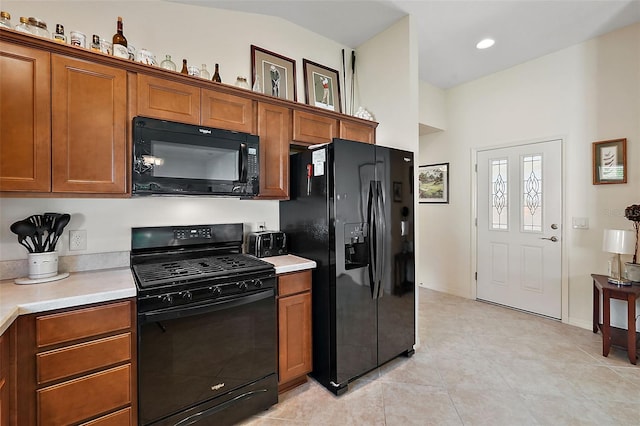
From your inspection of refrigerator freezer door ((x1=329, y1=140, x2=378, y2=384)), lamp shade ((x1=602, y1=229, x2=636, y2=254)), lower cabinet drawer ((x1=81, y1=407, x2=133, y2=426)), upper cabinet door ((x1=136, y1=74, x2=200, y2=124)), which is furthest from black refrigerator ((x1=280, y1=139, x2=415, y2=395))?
lamp shade ((x1=602, y1=229, x2=636, y2=254))

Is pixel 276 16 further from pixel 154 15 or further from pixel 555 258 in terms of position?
pixel 555 258

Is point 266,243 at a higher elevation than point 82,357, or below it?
higher

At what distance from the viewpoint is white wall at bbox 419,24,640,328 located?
2869 mm

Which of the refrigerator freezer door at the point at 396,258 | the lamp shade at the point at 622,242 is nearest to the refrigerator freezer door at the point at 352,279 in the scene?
the refrigerator freezer door at the point at 396,258

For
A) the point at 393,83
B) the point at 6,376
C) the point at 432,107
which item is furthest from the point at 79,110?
the point at 432,107

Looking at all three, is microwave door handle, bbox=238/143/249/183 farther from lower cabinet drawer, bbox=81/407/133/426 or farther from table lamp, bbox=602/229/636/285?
table lamp, bbox=602/229/636/285

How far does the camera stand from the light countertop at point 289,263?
6.51 feet

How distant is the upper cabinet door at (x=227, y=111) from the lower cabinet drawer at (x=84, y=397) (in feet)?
5.07

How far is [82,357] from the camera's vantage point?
1339mm

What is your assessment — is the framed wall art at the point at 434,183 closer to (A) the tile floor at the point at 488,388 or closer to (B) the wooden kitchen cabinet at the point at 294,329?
(A) the tile floor at the point at 488,388

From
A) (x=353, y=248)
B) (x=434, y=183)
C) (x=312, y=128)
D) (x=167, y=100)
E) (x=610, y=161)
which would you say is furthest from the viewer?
(x=434, y=183)

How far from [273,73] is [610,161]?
353 centimetres

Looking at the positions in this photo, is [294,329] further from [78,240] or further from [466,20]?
[466,20]

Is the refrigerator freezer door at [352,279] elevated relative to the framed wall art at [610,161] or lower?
lower
